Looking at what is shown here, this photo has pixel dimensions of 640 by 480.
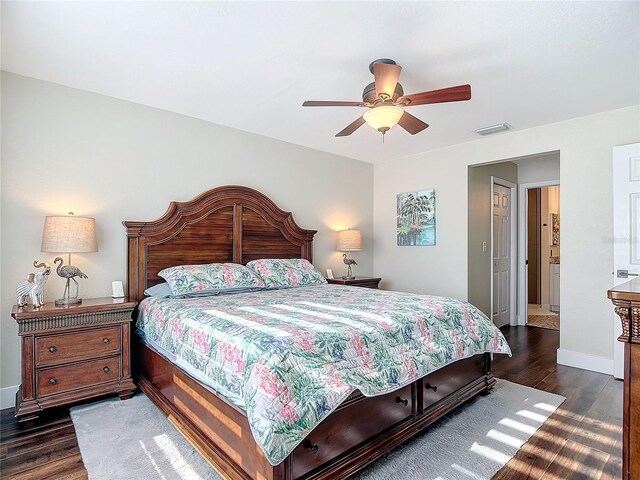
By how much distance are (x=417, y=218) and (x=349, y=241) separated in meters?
1.05

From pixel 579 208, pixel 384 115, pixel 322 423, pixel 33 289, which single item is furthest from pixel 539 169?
pixel 33 289

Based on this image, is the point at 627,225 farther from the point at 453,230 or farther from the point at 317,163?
the point at 317,163

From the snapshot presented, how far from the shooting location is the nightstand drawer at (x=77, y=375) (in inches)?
97.9

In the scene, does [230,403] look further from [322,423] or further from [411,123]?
[411,123]

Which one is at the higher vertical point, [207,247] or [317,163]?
[317,163]

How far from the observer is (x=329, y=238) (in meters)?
5.01

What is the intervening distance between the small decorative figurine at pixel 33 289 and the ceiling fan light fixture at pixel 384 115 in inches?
104

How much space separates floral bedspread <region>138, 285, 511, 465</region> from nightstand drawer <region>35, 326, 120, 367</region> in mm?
251

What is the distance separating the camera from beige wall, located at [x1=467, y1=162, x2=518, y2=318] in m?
4.57

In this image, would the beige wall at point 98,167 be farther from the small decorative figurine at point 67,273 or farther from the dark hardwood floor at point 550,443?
the dark hardwood floor at point 550,443

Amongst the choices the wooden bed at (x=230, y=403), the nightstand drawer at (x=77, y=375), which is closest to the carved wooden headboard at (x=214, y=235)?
the wooden bed at (x=230, y=403)

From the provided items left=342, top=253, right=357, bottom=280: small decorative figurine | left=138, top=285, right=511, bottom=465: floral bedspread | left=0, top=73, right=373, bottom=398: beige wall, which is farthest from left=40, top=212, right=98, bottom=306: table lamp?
left=342, top=253, right=357, bottom=280: small decorative figurine

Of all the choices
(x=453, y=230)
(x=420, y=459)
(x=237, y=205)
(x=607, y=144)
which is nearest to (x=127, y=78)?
(x=237, y=205)

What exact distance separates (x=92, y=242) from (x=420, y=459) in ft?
9.21
